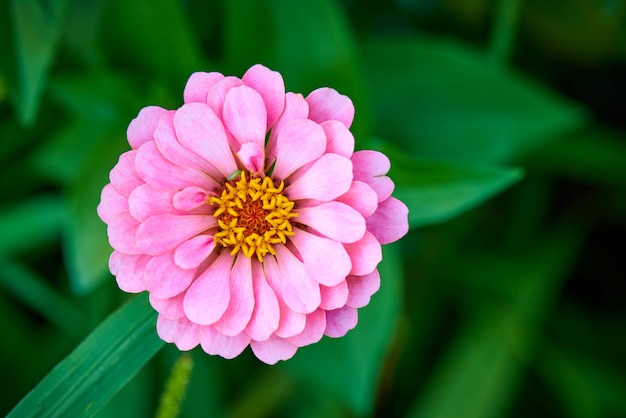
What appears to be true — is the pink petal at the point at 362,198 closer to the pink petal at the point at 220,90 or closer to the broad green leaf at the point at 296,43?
the pink petal at the point at 220,90

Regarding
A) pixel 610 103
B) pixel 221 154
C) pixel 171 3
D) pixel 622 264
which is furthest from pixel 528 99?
pixel 221 154

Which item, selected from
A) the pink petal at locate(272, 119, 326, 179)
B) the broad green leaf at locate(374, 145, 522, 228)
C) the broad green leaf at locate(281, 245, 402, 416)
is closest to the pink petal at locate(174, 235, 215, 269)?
the pink petal at locate(272, 119, 326, 179)

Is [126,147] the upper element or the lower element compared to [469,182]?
lower

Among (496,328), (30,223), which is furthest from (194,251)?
(496,328)

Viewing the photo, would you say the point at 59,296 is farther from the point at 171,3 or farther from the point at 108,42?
the point at 171,3

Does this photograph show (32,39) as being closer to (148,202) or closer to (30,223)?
(30,223)

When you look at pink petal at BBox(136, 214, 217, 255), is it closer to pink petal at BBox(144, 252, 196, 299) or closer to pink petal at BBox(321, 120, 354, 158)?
pink petal at BBox(144, 252, 196, 299)

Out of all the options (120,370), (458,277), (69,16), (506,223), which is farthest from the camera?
(506,223)
